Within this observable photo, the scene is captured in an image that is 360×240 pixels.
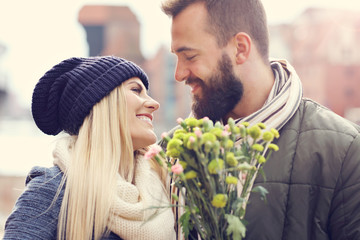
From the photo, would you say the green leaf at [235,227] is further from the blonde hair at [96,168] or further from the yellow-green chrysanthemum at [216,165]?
the blonde hair at [96,168]

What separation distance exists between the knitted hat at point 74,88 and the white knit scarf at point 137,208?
0.43 ft

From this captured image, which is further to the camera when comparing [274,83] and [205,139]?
[274,83]

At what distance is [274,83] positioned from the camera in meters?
2.41

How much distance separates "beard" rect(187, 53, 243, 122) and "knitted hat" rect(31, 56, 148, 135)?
1.11ft

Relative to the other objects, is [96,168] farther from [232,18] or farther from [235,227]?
[232,18]

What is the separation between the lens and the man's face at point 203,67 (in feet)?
7.77

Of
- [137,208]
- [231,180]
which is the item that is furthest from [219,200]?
[137,208]

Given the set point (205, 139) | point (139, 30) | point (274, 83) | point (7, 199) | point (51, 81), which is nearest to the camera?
point (205, 139)

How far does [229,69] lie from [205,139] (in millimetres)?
1062

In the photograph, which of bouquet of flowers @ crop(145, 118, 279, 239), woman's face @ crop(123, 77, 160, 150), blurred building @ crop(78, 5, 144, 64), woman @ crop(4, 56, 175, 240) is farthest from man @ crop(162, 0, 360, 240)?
blurred building @ crop(78, 5, 144, 64)

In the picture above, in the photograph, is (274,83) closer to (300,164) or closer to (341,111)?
(300,164)

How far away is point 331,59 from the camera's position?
1245 inches

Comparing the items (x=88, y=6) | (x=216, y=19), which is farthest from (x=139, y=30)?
(x=216, y=19)

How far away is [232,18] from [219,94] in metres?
0.43
